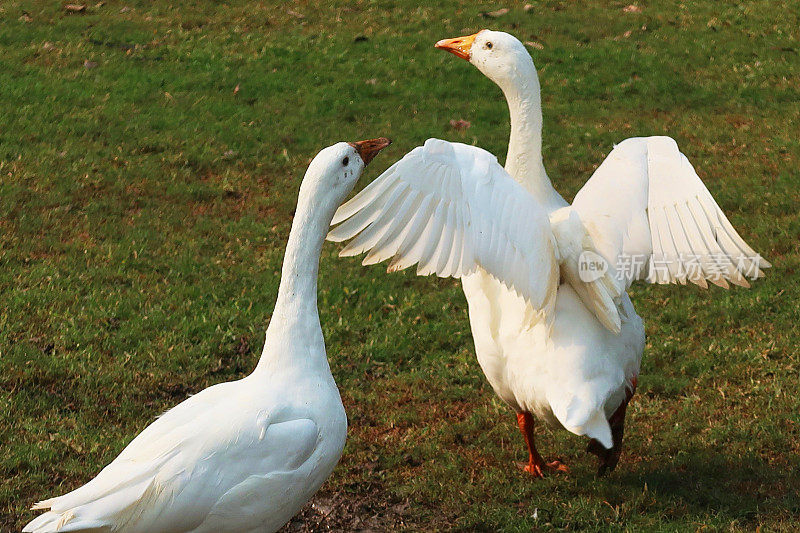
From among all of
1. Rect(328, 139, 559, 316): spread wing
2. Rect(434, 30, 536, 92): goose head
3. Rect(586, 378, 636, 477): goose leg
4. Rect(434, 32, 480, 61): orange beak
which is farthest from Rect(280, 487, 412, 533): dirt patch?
Rect(434, 32, 480, 61): orange beak

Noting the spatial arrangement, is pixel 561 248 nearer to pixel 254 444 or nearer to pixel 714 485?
pixel 714 485

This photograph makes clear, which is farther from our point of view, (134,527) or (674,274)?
(674,274)

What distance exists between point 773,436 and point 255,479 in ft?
10.2

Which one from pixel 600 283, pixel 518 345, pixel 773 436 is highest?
pixel 600 283

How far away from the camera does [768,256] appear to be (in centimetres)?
759

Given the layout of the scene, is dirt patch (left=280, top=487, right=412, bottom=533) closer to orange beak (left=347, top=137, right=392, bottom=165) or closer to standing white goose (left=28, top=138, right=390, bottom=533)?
standing white goose (left=28, top=138, right=390, bottom=533)

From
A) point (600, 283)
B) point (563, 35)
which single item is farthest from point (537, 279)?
point (563, 35)

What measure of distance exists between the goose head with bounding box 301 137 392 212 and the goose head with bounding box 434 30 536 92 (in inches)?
71.8

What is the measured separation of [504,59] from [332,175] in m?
2.05

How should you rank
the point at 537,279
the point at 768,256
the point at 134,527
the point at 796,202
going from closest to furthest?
the point at 134,527
the point at 537,279
the point at 768,256
the point at 796,202

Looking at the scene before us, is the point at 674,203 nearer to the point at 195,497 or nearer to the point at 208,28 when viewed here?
the point at 195,497

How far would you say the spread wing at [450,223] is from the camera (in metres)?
4.54

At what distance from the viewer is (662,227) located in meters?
4.77

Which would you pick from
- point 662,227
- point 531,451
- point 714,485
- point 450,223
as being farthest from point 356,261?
point 714,485
